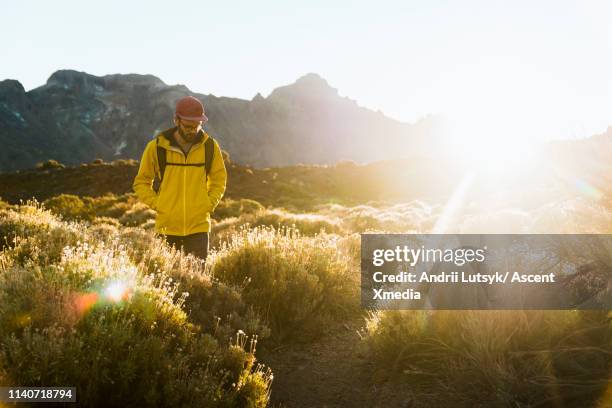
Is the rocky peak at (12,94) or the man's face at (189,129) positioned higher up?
the rocky peak at (12,94)

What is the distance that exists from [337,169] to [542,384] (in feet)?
172

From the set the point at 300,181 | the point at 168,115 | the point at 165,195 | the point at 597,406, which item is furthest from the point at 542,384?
the point at 168,115

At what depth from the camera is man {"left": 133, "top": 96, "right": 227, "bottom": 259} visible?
6.35 meters

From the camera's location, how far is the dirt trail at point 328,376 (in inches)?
184

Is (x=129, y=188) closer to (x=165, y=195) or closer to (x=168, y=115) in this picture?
(x=165, y=195)

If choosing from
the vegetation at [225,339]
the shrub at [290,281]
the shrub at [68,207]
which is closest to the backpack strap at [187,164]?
the vegetation at [225,339]

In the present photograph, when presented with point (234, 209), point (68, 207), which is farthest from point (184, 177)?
point (68, 207)

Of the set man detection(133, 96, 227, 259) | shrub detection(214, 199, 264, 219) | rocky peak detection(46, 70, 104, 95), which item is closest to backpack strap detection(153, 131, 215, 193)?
man detection(133, 96, 227, 259)

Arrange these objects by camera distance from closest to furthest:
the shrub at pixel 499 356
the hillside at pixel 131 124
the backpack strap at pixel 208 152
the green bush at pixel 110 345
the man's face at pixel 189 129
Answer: the green bush at pixel 110 345 < the shrub at pixel 499 356 < the man's face at pixel 189 129 < the backpack strap at pixel 208 152 < the hillside at pixel 131 124

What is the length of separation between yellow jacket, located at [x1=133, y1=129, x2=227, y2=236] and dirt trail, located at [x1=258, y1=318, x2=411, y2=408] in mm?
2063

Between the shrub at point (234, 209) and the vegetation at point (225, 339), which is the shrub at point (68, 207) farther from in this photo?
the vegetation at point (225, 339)

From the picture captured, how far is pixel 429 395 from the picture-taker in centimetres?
451

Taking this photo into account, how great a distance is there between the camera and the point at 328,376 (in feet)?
17.4

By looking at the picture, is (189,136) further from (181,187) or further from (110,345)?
(110,345)
